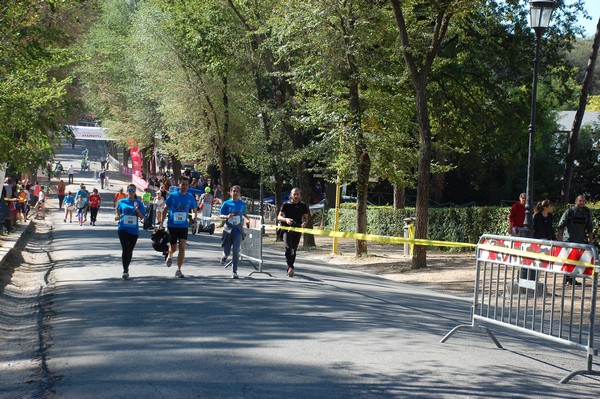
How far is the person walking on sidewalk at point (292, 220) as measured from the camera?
61.2 feet

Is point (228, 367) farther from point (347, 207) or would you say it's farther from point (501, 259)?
point (347, 207)

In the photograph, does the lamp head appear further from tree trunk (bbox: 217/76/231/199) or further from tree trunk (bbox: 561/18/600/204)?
tree trunk (bbox: 217/76/231/199)

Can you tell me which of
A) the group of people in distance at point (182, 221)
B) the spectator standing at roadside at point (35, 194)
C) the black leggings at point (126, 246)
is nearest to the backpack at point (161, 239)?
the group of people in distance at point (182, 221)

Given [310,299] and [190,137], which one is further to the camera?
[190,137]

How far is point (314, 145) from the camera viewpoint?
28.2m

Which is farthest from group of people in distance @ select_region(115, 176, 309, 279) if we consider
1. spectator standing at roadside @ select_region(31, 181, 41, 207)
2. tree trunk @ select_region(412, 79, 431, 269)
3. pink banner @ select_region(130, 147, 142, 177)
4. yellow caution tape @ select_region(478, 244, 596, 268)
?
pink banner @ select_region(130, 147, 142, 177)

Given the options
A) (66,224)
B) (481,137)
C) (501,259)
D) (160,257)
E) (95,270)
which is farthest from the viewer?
(66,224)

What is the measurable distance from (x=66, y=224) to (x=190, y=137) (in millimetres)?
8827

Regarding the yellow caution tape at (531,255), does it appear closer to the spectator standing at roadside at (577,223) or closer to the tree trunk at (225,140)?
the spectator standing at roadside at (577,223)

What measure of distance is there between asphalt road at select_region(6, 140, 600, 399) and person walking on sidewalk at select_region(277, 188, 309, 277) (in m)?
1.31

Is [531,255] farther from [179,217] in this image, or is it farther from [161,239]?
[161,239]

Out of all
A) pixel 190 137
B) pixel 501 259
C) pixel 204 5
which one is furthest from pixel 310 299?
pixel 190 137

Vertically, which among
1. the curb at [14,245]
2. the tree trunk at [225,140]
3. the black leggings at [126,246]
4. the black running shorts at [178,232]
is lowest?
the curb at [14,245]

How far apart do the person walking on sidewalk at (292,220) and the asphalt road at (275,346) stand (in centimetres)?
131
